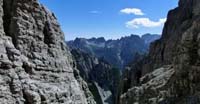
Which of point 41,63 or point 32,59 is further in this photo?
point 41,63

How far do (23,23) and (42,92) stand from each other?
8.03 metres

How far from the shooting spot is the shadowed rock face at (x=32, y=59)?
31.6m

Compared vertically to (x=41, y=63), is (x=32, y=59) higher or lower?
higher

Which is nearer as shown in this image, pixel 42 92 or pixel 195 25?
pixel 42 92

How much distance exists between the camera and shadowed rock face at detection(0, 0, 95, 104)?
31.6 meters

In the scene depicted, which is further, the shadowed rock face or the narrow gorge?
the narrow gorge

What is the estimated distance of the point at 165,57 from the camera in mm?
96500

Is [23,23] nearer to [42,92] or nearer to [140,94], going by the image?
[42,92]

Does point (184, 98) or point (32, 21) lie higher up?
point (32, 21)

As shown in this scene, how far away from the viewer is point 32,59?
3584 centimetres

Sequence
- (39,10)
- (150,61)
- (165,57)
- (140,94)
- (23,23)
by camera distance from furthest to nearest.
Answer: (150,61) → (165,57) → (140,94) → (39,10) → (23,23)

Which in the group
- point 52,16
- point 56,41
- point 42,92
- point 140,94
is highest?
point 52,16

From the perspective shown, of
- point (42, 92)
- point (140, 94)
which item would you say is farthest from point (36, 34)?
point (140, 94)

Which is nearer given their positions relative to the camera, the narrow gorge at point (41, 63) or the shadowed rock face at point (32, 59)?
the shadowed rock face at point (32, 59)
